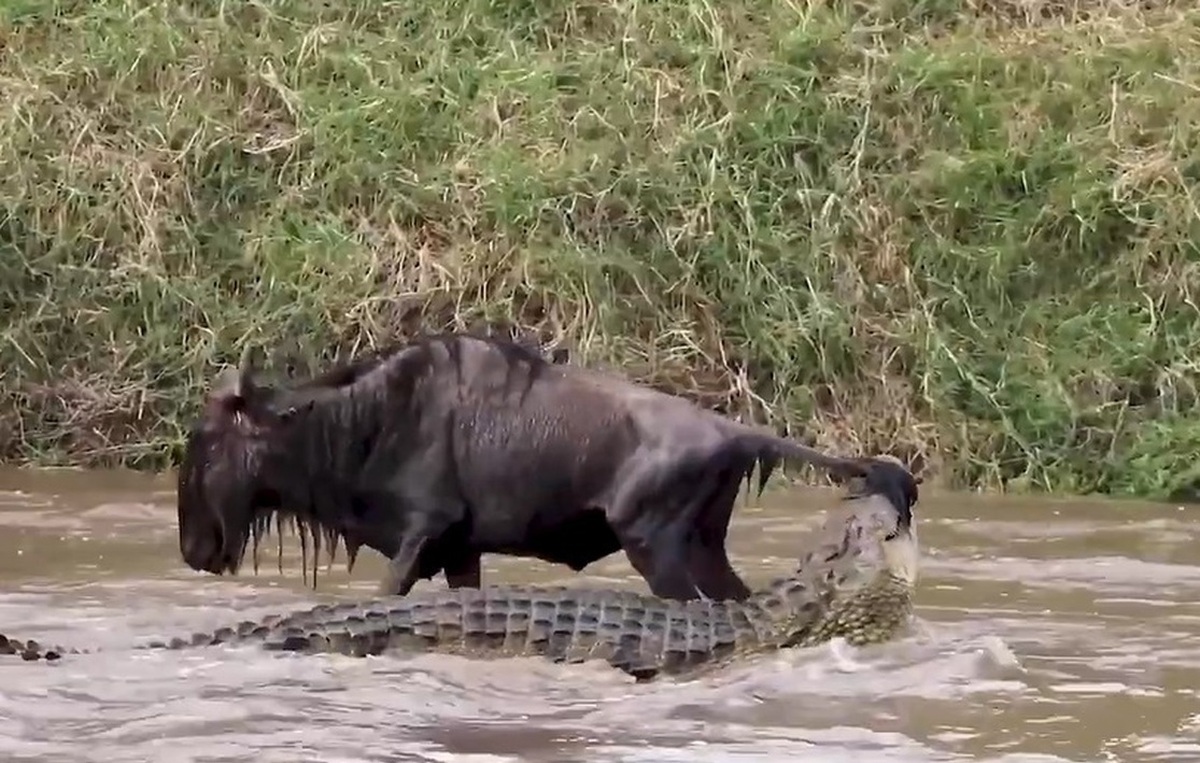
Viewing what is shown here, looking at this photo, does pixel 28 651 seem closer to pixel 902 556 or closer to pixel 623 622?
pixel 623 622

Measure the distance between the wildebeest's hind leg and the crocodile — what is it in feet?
0.70

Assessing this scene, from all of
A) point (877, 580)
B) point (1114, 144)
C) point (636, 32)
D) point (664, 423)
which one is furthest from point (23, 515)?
point (1114, 144)

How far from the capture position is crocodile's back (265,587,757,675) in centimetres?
543

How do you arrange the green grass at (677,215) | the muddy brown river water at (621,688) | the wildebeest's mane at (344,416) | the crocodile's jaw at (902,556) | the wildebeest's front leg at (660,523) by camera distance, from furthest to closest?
the green grass at (677,215), the wildebeest's mane at (344,416), the wildebeest's front leg at (660,523), the crocodile's jaw at (902,556), the muddy brown river water at (621,688)

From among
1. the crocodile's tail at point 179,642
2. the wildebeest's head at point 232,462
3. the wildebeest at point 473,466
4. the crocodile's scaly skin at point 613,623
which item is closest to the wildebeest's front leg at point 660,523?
the wildebeest at point 473,466

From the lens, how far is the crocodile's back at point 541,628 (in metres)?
5.43

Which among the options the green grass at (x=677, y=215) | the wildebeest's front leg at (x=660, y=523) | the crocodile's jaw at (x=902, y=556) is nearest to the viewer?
the crocodile's jaw at (x=902, y=556)

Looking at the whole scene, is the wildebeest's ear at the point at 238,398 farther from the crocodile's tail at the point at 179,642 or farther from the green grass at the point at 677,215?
the green grass at the point at 677,215

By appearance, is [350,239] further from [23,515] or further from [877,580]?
[877,580]

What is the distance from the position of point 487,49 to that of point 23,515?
4936 millimetres

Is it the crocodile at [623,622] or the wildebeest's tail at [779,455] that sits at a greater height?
the wildebeest's tail at [779,455]

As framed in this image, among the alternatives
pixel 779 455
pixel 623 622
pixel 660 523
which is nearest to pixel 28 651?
pixel 623 622

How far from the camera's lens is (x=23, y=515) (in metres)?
8.77

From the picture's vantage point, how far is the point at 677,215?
11.2 meters
